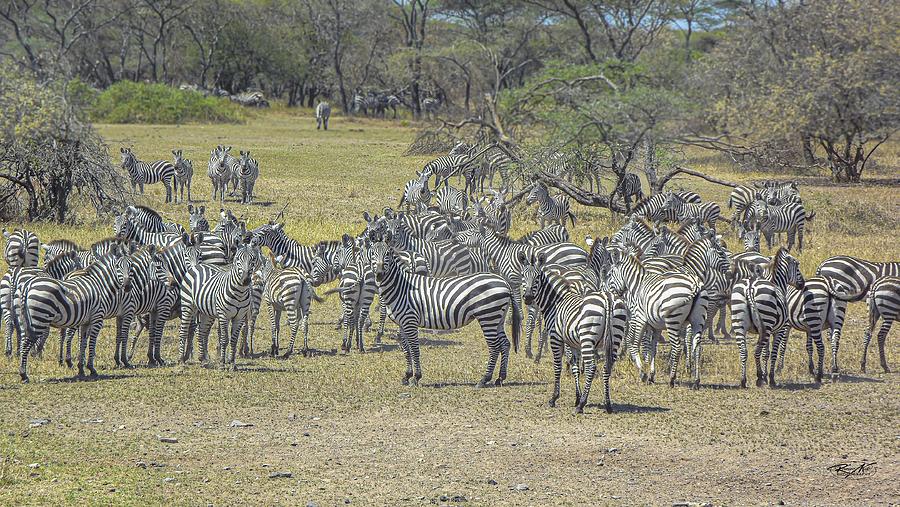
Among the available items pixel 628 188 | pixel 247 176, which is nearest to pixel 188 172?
pixel 247 176

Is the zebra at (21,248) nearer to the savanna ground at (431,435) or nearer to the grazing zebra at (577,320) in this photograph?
the savanna ground at (431,435)

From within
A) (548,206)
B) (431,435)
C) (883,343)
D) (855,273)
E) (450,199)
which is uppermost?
(450,199)

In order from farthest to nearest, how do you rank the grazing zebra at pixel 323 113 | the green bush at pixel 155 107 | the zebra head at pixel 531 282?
the grazing zebra at pixel 323 113
the green bush at pixel 155 107
the zebra head at pixel 531 282

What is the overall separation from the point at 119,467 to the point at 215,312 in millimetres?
4456

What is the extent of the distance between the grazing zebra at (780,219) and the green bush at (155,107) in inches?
1498

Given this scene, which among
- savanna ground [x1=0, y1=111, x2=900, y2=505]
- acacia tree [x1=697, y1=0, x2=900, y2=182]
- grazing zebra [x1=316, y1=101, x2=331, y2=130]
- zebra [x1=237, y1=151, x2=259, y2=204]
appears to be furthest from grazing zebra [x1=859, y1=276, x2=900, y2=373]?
grazing zebra [x1=316, y1=101, x2=331, y2=130]

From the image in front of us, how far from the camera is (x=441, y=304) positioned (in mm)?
13984

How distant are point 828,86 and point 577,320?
25.1 metres

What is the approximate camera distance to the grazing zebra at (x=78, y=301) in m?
13.2

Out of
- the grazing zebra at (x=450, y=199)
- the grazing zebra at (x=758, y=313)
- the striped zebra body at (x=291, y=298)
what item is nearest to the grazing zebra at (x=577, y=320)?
the grazing zebra at (x=758, y=313)

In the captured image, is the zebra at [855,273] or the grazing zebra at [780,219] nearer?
the zebra at [855,273]

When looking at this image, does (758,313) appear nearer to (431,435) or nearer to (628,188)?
(431,435)

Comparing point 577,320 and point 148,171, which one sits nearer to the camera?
point 577,320

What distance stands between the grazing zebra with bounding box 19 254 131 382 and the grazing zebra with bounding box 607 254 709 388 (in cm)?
683
